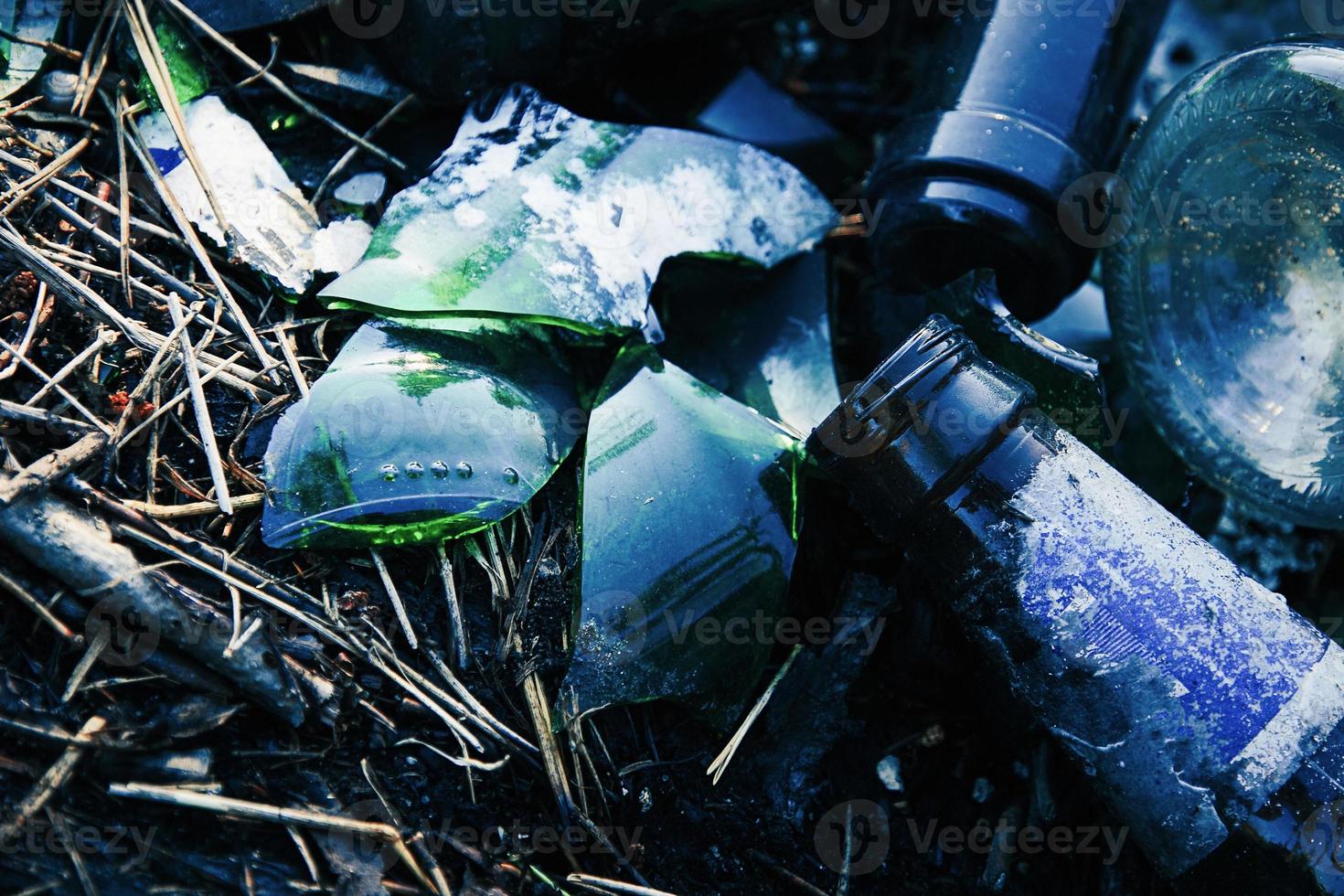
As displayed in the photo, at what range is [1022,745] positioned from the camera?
1627 mm

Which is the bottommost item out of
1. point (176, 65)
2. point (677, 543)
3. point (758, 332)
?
point (677, 543)

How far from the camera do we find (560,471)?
5.01 ft

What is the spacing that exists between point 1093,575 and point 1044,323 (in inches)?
34.3

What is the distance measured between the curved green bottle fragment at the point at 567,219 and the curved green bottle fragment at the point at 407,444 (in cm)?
7

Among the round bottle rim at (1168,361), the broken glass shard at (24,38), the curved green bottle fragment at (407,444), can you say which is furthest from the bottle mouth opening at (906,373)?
the broken glass shard at (24,38)

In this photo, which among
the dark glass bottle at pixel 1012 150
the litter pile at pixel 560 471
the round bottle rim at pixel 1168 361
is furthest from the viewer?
the dark glass bottle at pixel 1012 150

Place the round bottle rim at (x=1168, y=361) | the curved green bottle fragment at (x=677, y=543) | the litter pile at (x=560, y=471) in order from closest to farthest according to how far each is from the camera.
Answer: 1. the litter pile at (x=560, y=471)
2. the curved green bottle fragment at (x=677, y=543)
3. the round bottle rim at (x=1168, y=361)

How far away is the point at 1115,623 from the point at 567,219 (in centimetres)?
100

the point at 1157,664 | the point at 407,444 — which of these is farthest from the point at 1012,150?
the point at 407,444

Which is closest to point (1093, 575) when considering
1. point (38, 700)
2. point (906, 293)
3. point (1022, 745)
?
point (1022, 745)

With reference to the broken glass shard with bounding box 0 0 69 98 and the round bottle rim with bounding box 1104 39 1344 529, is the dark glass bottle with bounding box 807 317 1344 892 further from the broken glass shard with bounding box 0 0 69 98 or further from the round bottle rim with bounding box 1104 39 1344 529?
the broken glass shard with bounding box 0 0 69 98

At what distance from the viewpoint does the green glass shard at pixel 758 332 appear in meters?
1.74

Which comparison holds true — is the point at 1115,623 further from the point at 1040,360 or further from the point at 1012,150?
the point at 1012,150

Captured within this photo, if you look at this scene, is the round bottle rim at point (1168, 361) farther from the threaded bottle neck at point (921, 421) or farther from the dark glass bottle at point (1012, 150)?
the threaded bottle neck at point (921, 421)
